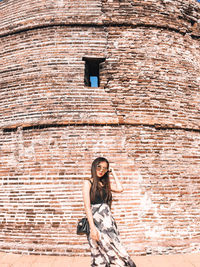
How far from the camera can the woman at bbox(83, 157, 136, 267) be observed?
2012 mm

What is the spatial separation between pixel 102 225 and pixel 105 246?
0.66 feet

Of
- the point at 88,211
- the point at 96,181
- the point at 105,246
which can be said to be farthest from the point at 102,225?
the point at 96,181

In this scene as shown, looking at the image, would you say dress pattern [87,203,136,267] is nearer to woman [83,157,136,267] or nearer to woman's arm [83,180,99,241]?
woman [83,157,136,267]

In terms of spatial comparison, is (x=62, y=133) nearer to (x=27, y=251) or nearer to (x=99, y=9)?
(x=27, y=251)

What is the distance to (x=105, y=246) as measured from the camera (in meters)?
2.01

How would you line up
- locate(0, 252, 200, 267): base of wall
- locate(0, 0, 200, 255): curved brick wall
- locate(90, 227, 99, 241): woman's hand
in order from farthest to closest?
locate(0, 0, 200, 255): curved brick wall, locate(0, 252, 200, 267): base of wall, locate(90, 227, 99, 241): woman's hand

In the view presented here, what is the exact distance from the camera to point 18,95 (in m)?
4.42

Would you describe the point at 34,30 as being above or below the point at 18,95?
above

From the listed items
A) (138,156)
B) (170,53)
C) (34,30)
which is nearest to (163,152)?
(138,156)

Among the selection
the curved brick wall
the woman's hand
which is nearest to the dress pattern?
the woman's hand

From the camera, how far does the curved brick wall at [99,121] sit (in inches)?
146

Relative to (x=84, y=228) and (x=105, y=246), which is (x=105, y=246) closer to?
(x=105, y=246)

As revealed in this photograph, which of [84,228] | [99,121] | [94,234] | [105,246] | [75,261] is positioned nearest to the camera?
[94,234]

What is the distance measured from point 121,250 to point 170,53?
442 centimetres
